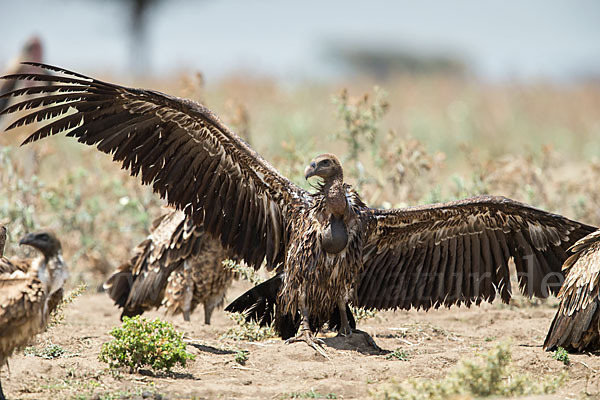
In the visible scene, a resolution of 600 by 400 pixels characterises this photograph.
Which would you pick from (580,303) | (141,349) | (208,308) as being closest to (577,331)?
(580,303)

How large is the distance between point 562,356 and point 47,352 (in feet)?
12.0

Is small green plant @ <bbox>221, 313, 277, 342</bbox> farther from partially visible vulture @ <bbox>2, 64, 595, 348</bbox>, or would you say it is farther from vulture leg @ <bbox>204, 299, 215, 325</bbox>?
vulture leg @ <bbox>204, 299, 215, 325</bbox>

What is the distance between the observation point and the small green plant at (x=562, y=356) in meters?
5.65

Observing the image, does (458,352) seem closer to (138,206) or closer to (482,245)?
(482,245)

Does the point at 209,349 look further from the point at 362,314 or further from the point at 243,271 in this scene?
the point at 362,314

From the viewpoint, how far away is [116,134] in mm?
5941

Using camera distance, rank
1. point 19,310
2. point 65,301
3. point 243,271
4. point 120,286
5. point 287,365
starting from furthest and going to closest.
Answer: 1. point 120,286
2. point 243,271
3. point 287,365
4. point 65,301
5. point 19,310

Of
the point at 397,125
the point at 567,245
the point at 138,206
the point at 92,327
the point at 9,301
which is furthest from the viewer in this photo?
the point at 397,125

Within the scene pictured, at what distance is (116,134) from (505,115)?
14142 millimetres

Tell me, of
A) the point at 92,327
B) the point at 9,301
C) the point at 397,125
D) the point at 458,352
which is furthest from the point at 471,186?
the point at 397,125

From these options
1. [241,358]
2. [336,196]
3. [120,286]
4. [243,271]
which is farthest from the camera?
[120,286]

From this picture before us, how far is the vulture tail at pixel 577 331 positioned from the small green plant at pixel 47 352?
354cm

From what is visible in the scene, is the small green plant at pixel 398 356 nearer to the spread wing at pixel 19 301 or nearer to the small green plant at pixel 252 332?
the small green plant at pixel 252 332

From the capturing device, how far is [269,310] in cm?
650
